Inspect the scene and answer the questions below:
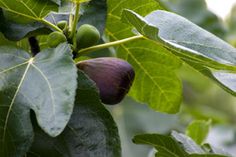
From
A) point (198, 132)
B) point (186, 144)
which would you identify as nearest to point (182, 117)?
point (198, 132)

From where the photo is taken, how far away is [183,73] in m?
3.18

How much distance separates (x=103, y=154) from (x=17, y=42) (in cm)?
32

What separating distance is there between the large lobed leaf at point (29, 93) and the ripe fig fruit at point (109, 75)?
116mm

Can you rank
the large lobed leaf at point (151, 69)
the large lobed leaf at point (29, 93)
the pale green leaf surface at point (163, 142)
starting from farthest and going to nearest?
the large lobed leaf at point (151, 69) < the pale green leaf surface at point (163, 142) < the large lobed leaf at point (29, 93)

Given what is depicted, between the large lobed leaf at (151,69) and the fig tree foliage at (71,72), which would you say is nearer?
the fig tree foliage at (71,72)

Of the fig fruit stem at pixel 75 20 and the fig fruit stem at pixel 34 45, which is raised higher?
the fig fruit stem at pixel 75 20

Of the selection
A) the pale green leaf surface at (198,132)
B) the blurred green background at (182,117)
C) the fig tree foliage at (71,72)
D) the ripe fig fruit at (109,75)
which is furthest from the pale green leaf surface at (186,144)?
the blurred green background at (182,117)

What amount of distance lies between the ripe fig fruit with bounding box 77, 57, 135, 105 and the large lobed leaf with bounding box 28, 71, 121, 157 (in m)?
0.06

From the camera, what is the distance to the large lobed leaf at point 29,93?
101 centimetres

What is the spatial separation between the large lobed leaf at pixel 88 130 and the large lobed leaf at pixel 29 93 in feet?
0.25

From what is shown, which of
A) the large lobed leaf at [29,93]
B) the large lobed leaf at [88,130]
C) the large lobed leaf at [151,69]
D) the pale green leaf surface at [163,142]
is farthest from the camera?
the large lobed leaf at [151,69]

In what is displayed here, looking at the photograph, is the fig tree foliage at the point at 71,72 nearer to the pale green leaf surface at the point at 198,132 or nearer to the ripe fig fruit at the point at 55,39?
the ripe fig fruit at the point at 55,39

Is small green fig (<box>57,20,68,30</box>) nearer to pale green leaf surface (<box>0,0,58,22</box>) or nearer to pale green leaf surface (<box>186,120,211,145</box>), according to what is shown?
pale green leaf surface (<box>0,0,58,22</box>)

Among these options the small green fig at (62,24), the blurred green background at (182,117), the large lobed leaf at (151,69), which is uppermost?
the small green fig at (62,24)
